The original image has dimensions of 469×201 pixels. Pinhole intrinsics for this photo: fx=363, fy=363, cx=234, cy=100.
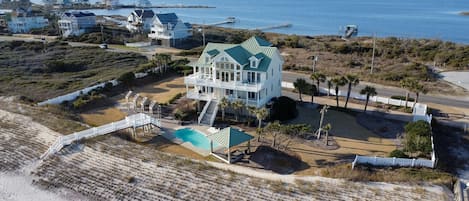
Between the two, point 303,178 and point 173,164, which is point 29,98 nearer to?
point 173,164

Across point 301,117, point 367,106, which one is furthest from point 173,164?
point 367,106

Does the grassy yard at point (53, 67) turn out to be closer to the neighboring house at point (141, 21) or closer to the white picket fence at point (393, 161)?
the neighboring house at point (141, 21)

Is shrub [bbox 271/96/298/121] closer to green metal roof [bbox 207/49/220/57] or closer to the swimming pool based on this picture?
the swimming pool

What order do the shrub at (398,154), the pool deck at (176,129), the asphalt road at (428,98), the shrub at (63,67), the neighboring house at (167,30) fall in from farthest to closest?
the neighboring house at (167,30) → the shrub at (63,67) → the asphalt road at (428,98) → the pool deck at (176,129) → the shrub at (398,154)

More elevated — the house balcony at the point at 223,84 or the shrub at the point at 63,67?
the house balcony at the point at 223,84

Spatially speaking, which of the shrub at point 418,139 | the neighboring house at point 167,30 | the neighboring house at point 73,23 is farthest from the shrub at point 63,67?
the shrub at point 418,139

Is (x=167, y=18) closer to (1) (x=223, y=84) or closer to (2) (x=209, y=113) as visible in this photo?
(1) (x=223, y=84)
